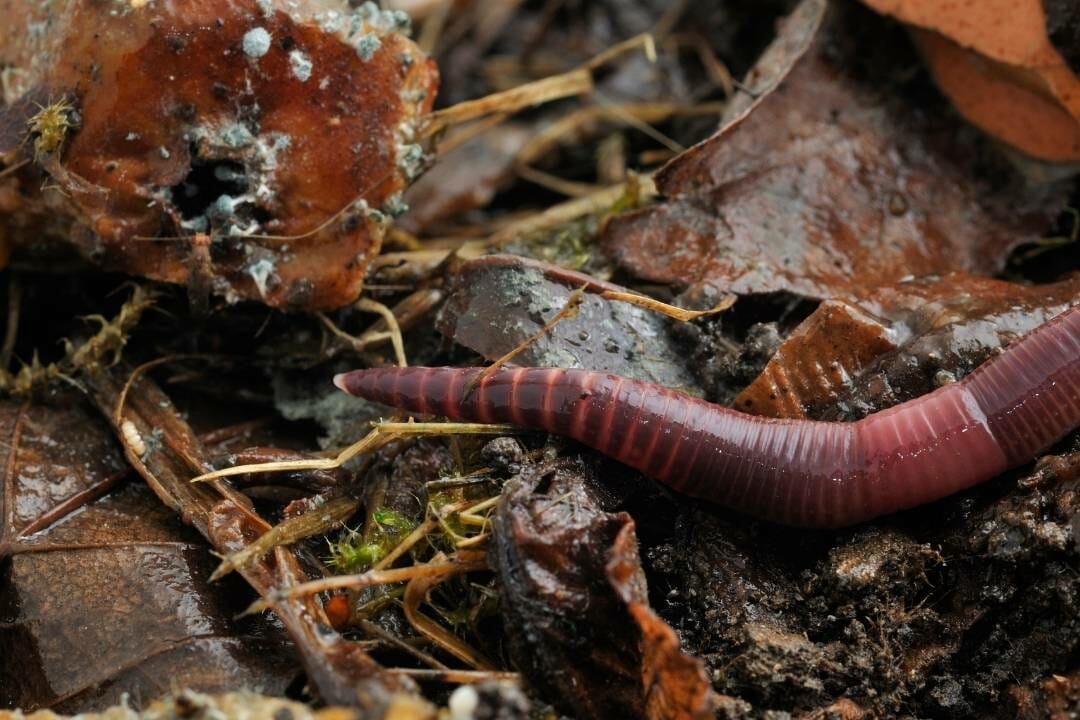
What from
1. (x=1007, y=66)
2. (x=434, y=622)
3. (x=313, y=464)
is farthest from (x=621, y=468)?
(x=1007, y=66)

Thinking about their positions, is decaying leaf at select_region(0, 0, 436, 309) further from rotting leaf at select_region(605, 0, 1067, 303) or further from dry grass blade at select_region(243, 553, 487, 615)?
dry grass blade at select_region(243, 553, 487, 615)

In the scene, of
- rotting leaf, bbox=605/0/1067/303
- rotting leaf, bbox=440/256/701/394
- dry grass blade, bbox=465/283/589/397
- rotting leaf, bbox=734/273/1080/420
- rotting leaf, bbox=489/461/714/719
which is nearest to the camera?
rotting leaf, bbox=489/461/714/719

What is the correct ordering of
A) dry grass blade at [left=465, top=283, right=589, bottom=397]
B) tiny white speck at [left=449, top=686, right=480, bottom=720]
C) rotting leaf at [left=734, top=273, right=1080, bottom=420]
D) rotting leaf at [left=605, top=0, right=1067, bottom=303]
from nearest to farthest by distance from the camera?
tiny white speck at [left=449, top=686, right=480, bottom=720], dry grass blade at [left=465, top=283, right=589, bottom=397], rotting leaf at [left=734, top=273, right=1080, bottom=420], rotting leaf at [left=605, top=0, right=1067, bottom=303]

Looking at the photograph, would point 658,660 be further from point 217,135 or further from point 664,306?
point 217,135

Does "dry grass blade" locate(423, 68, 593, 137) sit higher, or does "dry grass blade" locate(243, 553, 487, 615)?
"dry grass blade" locate(423, 68, 593, 137)

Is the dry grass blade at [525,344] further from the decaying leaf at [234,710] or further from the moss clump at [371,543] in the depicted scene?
the decaying leaf at [234,710]

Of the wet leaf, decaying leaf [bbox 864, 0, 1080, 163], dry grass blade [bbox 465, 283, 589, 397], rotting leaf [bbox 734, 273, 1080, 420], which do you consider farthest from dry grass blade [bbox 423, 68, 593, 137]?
rotting leaf [bbox 734, 273, 1080, 420]

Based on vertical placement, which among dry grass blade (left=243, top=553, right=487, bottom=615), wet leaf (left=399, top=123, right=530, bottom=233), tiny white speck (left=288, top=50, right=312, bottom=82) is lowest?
dry grass blade (left=243, top=553, right=487, bottom=615)
